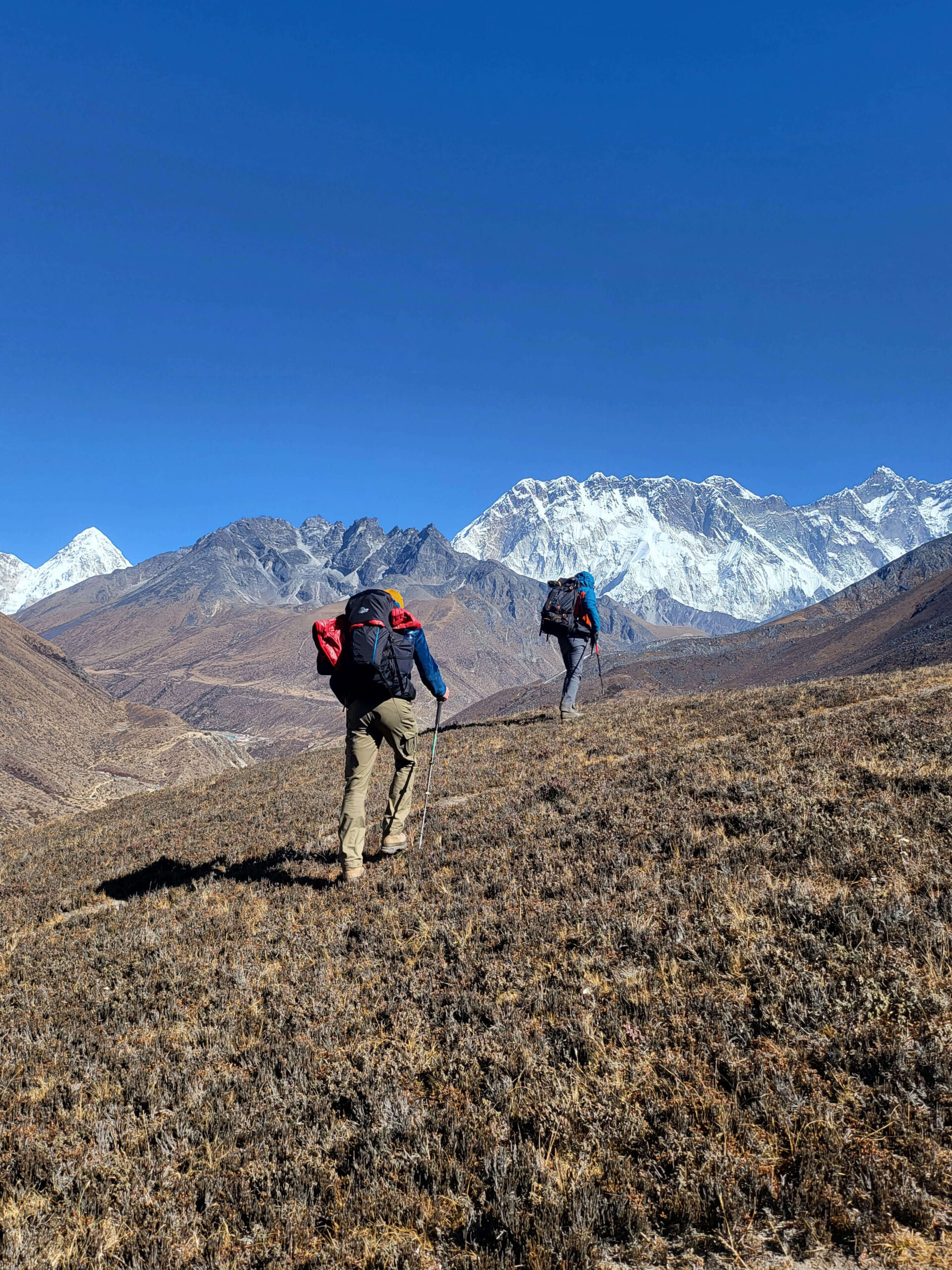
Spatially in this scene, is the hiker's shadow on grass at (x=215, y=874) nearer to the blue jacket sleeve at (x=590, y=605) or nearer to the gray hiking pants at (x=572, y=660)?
the gray hiking pants at (x=572, y=660)

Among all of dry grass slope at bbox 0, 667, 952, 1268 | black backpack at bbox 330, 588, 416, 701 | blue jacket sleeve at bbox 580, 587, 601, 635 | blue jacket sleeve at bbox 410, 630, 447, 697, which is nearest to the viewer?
dry grass slope at bbox 0, 667, 952, 1268

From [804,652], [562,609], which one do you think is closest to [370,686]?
[562,609]

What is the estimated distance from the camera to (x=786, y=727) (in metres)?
10.5

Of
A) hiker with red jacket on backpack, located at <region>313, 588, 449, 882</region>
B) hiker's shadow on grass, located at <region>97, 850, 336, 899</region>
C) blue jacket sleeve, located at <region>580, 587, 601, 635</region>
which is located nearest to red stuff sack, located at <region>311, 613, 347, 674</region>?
hiker with red jacket on backpack, located at <region>313, 588, 449, 882</region>

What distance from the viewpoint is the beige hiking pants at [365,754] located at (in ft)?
24.2

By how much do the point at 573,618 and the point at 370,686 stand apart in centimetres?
903

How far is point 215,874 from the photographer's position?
9508mm

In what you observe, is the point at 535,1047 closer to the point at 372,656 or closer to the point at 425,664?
the point at 372,656

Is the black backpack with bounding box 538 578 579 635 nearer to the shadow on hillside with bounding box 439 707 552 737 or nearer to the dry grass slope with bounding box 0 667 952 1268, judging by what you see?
the shadow on hillside with bounding box 439 707 552 737

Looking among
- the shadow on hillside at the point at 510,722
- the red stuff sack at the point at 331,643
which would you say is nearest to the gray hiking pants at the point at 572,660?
the shadow on hillside at the point at 510,722

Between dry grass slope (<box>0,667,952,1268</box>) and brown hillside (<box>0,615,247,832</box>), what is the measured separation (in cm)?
5400

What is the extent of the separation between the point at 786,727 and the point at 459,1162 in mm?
9026

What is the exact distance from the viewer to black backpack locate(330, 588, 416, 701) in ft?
23.4

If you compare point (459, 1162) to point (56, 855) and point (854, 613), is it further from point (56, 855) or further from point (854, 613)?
point (854, 613)
